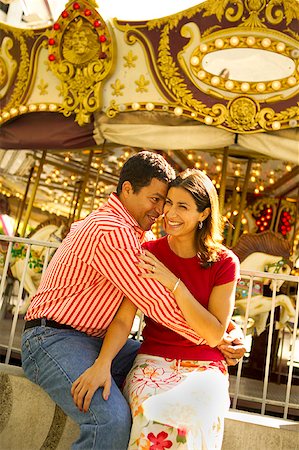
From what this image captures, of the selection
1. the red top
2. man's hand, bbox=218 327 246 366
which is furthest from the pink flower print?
man's hand, bbox=218 327 246 366

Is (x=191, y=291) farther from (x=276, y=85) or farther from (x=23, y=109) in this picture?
(x=23, y=109)

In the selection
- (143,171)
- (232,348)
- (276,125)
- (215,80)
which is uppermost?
(215,80)

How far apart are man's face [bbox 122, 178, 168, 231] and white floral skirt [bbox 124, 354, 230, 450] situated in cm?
59

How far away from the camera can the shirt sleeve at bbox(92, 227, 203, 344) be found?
6.75 ft

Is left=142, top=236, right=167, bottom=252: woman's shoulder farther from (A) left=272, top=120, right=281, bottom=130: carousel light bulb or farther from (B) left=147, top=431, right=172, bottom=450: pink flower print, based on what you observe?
(A) left=272, top=120, right=281, bottom=130: carousel light bulb

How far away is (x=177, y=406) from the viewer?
1.90 m

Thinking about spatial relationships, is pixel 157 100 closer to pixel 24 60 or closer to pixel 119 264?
pixel 24 60

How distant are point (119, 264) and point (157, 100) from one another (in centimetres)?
347

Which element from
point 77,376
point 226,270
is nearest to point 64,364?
point 77,376

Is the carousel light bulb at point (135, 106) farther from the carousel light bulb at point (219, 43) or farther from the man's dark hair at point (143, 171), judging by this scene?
the man's dark hair at point (143, 171)

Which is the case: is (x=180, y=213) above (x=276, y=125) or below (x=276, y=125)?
below

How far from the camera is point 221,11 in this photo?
16.2ft

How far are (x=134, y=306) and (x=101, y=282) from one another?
0.49ft

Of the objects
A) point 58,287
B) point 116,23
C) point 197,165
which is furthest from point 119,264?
point 197,165
